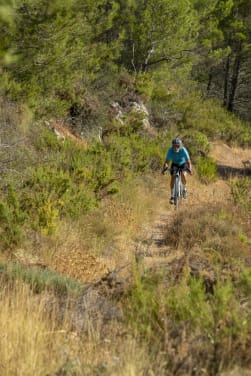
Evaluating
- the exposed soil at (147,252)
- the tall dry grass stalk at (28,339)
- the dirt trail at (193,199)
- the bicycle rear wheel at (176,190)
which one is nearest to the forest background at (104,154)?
the tall dry grass stalk at (28,339)

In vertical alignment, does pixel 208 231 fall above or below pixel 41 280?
below

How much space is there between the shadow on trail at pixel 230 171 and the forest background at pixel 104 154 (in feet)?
2.99

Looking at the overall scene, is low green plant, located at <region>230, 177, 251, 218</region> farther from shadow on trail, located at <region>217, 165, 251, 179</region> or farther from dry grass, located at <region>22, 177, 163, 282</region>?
shadow on trail, located at <region>217, 165, 251, 179</region>

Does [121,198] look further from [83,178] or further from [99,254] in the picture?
[99,254]

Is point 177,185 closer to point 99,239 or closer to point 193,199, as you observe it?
point 193,199

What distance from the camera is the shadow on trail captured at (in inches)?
643

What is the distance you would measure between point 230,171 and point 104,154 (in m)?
7.95

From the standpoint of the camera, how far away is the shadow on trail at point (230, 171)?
53.6ft

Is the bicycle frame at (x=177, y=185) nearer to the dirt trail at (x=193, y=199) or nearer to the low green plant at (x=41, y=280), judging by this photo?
the dirt trail at (x=193, y=199)

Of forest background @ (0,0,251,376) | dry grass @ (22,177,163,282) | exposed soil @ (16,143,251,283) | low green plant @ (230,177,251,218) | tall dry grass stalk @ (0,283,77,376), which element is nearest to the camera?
tall dry grass stalk @ (0,283,77,376)

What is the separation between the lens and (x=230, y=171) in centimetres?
1714

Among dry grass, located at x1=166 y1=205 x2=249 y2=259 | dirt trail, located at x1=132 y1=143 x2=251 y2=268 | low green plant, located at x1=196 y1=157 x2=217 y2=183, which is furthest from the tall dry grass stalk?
low green plant, located at x1=196 y1=157 x2=217 y2=183

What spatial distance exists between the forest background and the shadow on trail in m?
0.91

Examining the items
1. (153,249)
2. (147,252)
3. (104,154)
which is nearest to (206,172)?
(104,154)
